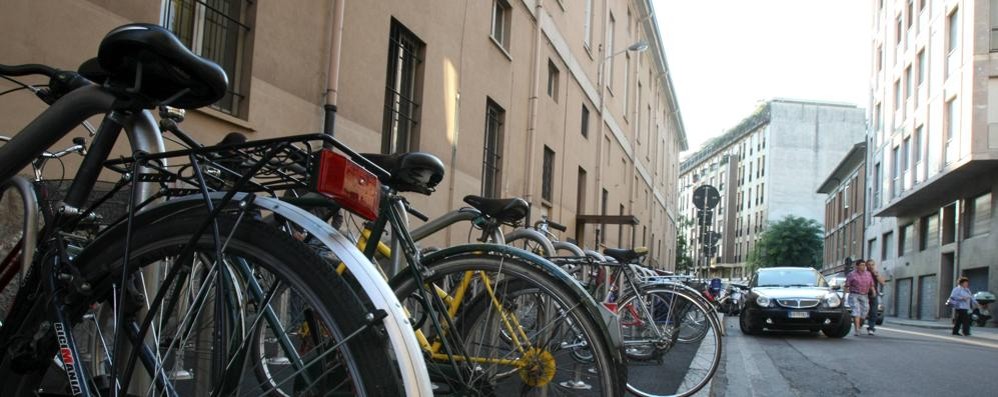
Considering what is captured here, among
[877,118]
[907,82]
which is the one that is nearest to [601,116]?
[907,82]

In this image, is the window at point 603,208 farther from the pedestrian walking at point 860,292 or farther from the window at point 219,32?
the window at point 219,32

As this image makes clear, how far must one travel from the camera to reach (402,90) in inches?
380

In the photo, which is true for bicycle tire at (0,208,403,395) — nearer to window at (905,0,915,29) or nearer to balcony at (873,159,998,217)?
balcony at (873,159,998,217)

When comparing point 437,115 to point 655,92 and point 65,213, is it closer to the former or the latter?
point 65,213

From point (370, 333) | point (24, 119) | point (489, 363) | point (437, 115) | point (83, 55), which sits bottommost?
point (489, 363)

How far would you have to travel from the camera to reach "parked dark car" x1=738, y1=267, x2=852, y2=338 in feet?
41.9

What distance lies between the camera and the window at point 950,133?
Answer: 25.7 metres

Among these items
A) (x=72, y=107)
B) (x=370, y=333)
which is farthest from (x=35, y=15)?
(x=370, y=333)

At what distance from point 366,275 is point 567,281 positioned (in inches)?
52.0

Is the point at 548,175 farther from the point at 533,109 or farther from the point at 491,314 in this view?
the point at 491,314

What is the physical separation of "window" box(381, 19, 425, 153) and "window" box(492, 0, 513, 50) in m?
3.24

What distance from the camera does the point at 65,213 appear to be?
1.84 m

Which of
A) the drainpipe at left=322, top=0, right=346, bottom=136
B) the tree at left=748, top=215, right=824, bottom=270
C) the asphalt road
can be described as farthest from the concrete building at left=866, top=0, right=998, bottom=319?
the drainpipe at left=322, top=0, right=346, bottom=136

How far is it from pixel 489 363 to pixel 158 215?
1529mm
